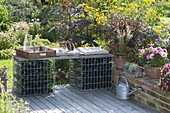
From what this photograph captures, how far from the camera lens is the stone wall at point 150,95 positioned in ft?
16.2

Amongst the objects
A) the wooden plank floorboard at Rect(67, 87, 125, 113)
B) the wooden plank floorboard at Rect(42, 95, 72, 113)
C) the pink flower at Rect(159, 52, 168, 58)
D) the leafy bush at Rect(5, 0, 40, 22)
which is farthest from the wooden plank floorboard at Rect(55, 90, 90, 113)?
the leafy bush at Rect(5, 0, 40, 22)

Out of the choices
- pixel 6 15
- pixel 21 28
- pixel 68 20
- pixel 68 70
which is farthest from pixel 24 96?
pixel 6 15

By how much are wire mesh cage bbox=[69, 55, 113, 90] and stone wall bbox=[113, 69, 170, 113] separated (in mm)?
492

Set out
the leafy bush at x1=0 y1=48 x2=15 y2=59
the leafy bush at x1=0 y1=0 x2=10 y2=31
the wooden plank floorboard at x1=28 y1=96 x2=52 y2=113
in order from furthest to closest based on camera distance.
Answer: the leafy bush at x1=0 y1=0 x2=10 y2=31 < the leafy bush at x1=0 y1=48 x2=15 y2=59 < the wooden plank floorboard at x1=28 y1=96 x2=52 y2=113

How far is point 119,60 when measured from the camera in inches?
236

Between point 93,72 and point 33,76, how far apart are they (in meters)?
0.94

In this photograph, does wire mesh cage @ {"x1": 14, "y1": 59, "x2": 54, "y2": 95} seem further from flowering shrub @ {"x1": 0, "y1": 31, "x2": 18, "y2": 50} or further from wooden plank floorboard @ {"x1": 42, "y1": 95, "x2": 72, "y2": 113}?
flowering shrub @ {"x1": 0, "y1": 31, "x2": 18, "y2": 50}

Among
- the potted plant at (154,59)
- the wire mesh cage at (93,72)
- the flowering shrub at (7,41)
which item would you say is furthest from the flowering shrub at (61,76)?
the flowering shrub at (7,41)

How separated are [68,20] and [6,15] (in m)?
3.25

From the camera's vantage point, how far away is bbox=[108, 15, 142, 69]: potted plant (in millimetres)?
5973

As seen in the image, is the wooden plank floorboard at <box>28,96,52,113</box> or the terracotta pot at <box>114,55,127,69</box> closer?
the wooden plank floorboard at <box>28,96,52,113</box>

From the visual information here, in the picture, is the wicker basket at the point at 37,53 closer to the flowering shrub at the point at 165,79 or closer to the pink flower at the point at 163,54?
the pink flower at the point at 163,54

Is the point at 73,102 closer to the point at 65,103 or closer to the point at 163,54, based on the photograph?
the point at 65,103

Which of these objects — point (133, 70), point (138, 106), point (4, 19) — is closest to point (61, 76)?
point (133, 70)
